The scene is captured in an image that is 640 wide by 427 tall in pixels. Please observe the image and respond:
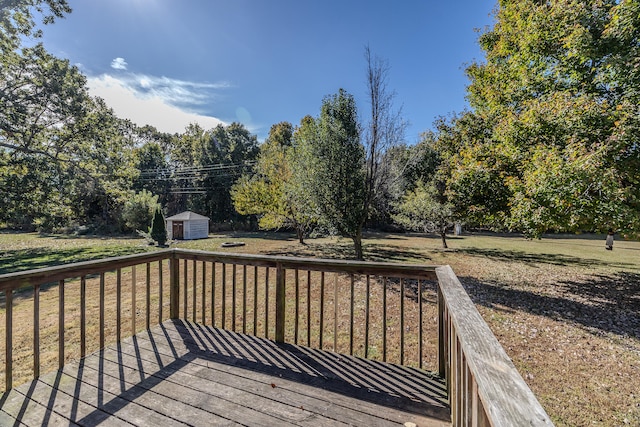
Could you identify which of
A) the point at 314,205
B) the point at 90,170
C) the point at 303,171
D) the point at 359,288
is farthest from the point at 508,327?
the point at 90,170

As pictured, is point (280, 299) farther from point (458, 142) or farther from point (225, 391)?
point (458, 142)

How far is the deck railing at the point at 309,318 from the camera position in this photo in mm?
990

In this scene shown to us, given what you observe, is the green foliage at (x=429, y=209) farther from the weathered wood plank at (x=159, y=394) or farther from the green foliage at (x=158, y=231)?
the green foliage at (x=158, y=231)

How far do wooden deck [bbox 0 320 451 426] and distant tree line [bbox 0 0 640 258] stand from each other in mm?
5159

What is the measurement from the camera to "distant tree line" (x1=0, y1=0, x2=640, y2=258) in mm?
5289

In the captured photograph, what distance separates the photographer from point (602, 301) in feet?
21.2

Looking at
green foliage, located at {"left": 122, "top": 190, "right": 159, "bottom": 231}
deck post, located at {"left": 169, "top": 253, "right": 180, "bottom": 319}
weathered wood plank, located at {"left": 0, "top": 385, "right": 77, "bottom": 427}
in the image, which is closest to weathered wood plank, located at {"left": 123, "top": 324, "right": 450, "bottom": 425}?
weathered wood plank, located at {"left": 0, "top": 385, "right": 77, "bottom": 427}

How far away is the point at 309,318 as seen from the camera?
2.99 metres

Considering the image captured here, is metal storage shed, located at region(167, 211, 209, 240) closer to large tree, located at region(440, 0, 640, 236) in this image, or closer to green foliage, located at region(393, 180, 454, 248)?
green foliage, located at region(393, 180, 454, 248)

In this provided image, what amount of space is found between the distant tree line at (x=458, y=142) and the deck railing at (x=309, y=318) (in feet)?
9.95

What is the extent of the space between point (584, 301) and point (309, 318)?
7.10 metres

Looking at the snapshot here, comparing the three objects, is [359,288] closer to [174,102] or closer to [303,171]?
[303,171]

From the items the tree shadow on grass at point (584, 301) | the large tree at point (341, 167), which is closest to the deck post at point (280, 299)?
the tree shadow on grass at point (584, 301)

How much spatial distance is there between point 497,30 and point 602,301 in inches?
320
